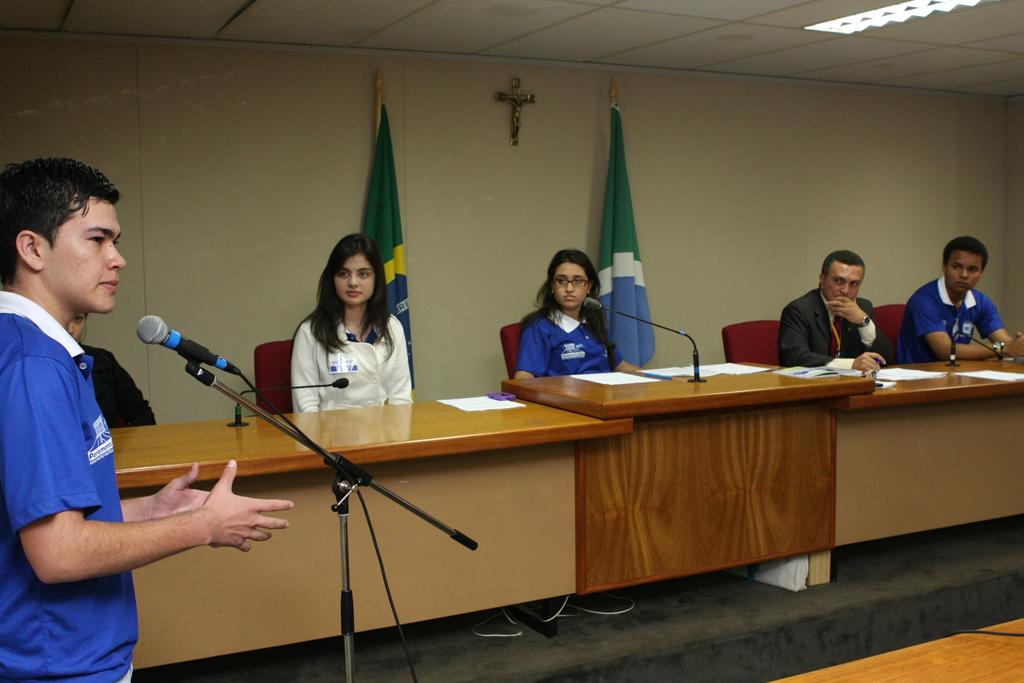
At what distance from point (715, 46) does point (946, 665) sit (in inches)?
173

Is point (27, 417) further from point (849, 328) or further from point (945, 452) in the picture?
point (849, 328)

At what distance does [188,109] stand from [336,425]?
8.58 ft

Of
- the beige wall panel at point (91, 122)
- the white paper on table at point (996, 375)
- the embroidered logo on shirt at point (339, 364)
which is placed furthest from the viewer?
the beige wall panel at point (91, 122)

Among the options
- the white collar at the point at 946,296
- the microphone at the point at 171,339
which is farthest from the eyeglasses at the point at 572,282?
the microphone at the point at 171,339

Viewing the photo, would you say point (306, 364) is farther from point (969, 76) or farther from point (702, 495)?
point (969, 76)

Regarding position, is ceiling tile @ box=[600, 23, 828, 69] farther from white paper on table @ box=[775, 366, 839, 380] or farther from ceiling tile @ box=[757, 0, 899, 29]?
white paper on table @ box=[775, 366, 839, 380]

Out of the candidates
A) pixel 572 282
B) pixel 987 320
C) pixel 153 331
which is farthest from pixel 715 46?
pixel 153 331

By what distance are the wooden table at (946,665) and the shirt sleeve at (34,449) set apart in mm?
1085

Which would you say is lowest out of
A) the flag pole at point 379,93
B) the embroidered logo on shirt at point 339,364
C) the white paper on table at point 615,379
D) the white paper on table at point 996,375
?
the white paper on table at point 996,375

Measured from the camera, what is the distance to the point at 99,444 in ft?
4.89

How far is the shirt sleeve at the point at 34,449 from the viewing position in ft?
4.37

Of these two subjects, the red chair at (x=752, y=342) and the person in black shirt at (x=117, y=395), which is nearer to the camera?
the person in black shirt at (x=117, y=395)

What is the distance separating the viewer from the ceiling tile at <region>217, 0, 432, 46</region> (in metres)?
4.27

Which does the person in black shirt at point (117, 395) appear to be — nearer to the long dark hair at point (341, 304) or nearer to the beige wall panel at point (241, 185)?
the long dark hair at point (341, 304)
